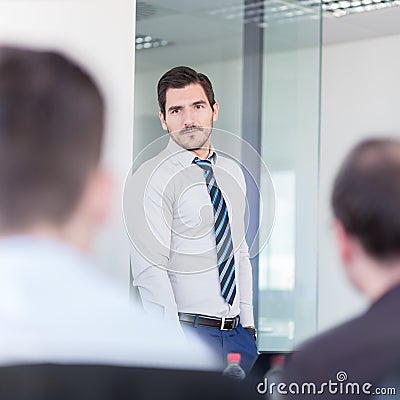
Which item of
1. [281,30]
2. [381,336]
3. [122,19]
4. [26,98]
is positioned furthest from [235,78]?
[26,98]

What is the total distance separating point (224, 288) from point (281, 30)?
1247 mm

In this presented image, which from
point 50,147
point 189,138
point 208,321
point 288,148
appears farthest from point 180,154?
point 50,147

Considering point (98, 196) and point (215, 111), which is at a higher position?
point (215, 111)

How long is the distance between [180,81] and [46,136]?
8.85 feet

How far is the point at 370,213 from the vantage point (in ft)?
3.55

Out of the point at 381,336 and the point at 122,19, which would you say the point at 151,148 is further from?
the point at 381,336

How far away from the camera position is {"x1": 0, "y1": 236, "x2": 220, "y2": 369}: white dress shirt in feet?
2.33

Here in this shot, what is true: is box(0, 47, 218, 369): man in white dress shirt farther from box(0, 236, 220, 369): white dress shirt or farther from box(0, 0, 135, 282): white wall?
box(0, 0, 135, 282): white wall

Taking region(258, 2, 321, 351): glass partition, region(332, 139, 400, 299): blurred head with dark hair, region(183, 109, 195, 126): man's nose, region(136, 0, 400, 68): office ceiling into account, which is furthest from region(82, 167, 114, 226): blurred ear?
region(258, 2, 321, 351): glass partition

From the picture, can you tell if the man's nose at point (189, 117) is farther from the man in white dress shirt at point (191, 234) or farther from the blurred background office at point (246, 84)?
the blurred background office at point (246, 84)

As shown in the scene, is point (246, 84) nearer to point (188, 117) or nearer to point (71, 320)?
point (188, 117)

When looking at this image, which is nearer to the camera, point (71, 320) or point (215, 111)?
point (71, 320)

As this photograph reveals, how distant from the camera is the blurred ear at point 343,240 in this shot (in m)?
1.07

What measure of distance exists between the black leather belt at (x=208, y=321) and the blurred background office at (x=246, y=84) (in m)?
0.28
